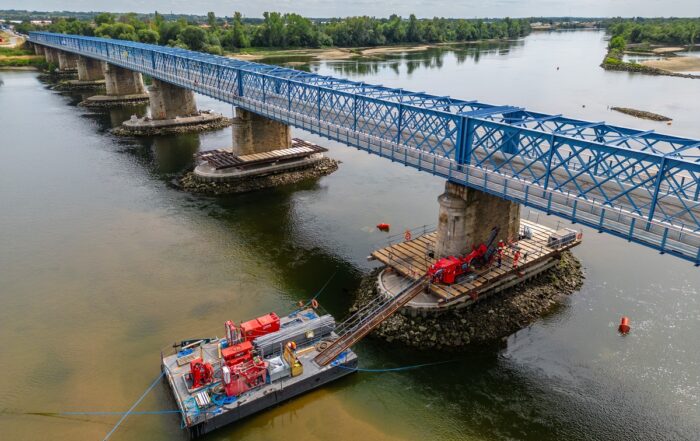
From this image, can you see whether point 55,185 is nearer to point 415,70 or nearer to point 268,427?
point 268,427

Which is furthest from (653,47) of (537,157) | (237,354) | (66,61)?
(237,354)

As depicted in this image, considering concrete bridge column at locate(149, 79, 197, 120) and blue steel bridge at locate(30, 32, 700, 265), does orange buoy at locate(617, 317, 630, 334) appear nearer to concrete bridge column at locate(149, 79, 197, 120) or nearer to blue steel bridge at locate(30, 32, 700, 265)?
blue steel bridge at locate(30, 32, 700, 265)

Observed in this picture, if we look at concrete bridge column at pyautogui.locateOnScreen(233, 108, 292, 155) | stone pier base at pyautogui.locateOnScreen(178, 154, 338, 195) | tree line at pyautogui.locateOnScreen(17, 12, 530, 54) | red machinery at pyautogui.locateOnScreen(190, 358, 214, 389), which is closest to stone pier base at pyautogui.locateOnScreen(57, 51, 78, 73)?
tree line at pyautogui.locateOnScreen(17, 12, 530, 54)

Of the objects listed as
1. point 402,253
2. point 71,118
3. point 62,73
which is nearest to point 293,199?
point 402,253

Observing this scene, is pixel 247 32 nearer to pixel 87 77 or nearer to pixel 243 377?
pixel 87 77

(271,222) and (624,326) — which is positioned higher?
(271,222)

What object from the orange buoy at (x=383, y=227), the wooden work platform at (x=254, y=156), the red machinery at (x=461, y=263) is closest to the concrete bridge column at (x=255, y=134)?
the wooden work platform at (x=254, y=156)
